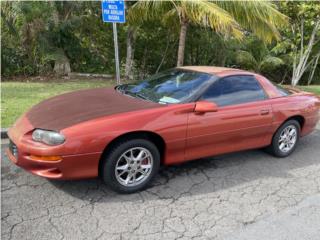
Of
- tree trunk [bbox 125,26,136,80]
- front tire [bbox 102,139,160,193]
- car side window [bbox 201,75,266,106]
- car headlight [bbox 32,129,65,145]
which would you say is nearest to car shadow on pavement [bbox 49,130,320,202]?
front tire [bbox 102,139,160,193]

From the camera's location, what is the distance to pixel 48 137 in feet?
11.4

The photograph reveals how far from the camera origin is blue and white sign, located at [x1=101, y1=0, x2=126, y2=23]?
6.43 m

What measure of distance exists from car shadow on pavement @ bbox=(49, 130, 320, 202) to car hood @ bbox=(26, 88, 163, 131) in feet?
2.44

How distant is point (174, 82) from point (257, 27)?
19.0 feet

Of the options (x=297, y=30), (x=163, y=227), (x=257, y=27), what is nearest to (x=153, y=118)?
(x=163, y=227)

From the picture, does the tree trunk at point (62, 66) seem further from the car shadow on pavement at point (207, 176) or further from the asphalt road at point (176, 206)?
the car shadow on pavement at point (207, 176)

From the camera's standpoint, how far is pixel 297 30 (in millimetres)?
13789

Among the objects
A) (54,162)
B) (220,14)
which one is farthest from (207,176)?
(220,14)

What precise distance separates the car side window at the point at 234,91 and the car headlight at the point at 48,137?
5.92 feet

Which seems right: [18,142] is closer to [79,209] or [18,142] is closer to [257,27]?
[79,209]

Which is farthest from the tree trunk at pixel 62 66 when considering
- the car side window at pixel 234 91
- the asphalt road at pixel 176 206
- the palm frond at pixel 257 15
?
the car side window at pixel 234 91

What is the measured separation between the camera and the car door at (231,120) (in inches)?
164

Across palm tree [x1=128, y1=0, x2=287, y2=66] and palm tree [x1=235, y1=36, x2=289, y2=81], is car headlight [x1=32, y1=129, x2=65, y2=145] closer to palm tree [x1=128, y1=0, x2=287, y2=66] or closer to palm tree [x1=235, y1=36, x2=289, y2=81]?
Answer: palm tree [x1=128, y1=0, x2=287, y2=66]

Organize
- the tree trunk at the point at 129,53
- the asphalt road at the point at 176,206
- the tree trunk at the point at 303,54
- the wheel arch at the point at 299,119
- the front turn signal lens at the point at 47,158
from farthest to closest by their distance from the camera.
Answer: the tree trunk at the point at 303,54, the tree trunk at the point at 129,53, the wheel arch at the point at 299,119, the front turn signal lens at the point at 47,158, the asphalt road at the point at 176,206
